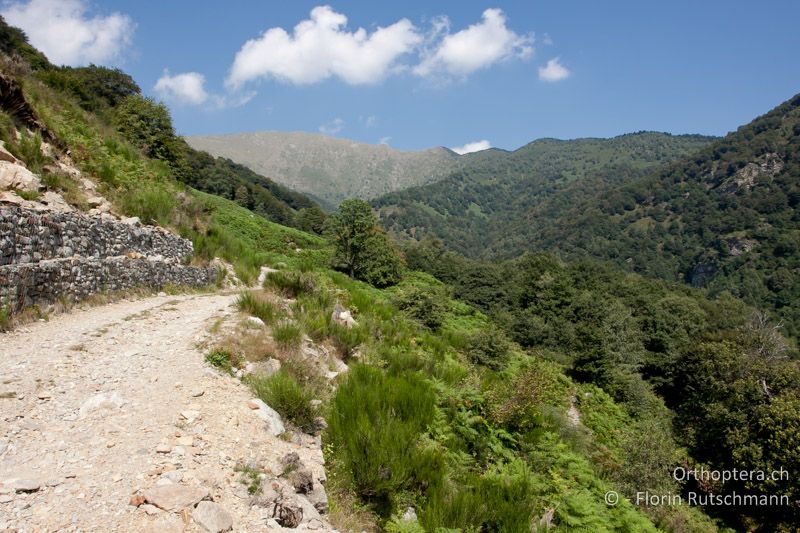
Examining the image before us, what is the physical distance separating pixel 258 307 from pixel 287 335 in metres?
1.51

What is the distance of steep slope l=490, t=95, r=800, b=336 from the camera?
359 feet

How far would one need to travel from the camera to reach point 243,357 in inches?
265

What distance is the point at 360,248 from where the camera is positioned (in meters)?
39.2

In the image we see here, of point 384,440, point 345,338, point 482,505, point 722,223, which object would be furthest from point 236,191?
point 722,223

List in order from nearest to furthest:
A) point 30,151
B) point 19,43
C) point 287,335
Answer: point 287,335
point 30,151
point 19,43

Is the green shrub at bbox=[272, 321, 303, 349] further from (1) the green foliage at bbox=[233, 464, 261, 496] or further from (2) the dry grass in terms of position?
(1) the green foliage at bbox=[233, 464, 261, 496]

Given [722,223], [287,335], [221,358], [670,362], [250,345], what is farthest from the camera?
[722,223]

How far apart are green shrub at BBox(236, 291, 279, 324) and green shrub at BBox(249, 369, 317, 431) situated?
8.65 feet

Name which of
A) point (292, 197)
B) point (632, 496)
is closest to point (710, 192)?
point (292, 197)

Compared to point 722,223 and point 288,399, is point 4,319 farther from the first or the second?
point 722,223

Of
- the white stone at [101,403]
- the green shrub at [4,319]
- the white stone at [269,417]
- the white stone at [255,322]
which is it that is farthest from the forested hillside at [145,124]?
the white stone at [269,417]

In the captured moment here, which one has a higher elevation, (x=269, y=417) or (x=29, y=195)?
(x=29, y=195)

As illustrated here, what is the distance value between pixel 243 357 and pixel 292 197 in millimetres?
120622

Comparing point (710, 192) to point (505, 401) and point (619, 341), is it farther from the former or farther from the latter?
point (505, 401)
